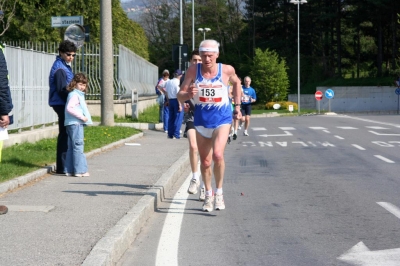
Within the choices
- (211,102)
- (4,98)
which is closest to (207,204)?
(211,102)

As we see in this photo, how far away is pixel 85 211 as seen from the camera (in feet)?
28.5

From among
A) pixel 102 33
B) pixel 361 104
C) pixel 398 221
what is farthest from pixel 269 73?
pixel 398 221

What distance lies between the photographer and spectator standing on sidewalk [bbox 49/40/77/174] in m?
12.5

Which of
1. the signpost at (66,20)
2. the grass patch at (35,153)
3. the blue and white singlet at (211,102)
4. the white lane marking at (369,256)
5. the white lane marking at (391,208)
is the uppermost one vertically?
the signpost at (66,20)

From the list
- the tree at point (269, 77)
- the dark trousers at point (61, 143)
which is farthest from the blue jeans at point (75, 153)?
the tree at point (269, 77)

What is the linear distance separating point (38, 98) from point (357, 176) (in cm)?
863

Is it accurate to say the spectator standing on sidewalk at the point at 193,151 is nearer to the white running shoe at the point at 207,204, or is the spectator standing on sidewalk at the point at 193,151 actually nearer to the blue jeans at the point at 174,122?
the white running shoe at the point at 207,204

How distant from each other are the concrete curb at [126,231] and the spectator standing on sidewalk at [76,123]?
144 cm

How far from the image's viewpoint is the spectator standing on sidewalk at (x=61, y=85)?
12.5 m

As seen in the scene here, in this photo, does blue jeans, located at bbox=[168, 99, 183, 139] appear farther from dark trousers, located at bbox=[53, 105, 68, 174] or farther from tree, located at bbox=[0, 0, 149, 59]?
tree, located at bbox=[0, 0, 149, 59]

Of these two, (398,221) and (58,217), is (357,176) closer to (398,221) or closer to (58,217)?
(398,221)

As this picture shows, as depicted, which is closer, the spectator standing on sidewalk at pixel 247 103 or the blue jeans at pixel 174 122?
the blue jeans at pixel 174 122

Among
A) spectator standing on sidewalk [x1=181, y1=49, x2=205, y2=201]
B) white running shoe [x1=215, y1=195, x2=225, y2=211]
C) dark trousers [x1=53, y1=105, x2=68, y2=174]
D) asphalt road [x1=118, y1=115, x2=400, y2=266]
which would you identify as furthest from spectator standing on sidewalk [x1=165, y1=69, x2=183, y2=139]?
white running shoe [x1=215, y1=195, x2=225, y2=211]

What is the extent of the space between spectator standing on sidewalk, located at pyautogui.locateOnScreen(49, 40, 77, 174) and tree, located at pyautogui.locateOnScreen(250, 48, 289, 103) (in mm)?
65537
